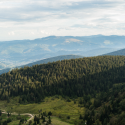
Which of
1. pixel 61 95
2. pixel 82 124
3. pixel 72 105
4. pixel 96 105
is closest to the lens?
pixel 82 124

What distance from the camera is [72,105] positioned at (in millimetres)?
162125

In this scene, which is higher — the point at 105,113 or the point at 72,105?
the point at 105,113

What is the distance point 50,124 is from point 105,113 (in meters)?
41.3

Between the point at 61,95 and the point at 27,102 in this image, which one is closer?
the point at 27,102

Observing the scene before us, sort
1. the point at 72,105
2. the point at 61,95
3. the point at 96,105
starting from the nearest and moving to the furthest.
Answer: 1. the point at 96,105
2. the point at 72,105
3. the point at 61,95

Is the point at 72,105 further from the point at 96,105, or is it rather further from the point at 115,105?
the point at 115,105

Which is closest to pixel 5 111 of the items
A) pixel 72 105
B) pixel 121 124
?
pixel 72 105

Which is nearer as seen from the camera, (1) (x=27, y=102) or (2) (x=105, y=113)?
(2) (x=105, y=113)

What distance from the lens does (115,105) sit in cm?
11294

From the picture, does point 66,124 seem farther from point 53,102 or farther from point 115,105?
point 53,102

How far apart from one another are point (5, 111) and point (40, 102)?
43666 mm

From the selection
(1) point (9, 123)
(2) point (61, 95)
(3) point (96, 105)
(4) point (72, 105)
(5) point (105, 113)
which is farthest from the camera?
(2) point (61, 95)

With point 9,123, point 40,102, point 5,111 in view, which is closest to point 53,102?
point 40,102

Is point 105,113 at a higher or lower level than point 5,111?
higher
